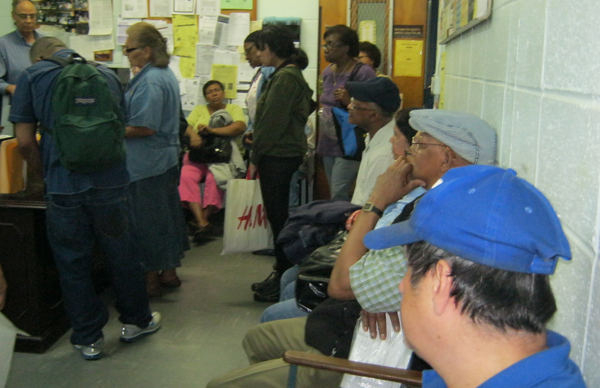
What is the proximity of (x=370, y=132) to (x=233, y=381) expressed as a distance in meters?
1.39

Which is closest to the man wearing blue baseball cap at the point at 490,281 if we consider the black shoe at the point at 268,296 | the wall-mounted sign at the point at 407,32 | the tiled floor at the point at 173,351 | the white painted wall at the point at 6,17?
the tiled floor at the point at 173,351

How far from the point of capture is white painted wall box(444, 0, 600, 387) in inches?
32.9

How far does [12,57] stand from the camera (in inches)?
166

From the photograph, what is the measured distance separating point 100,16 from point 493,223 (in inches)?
203

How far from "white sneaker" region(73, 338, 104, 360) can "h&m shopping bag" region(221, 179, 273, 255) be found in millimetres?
1086

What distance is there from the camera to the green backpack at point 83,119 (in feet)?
7.38

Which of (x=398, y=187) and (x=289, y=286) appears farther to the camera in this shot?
(x=289, y=286)

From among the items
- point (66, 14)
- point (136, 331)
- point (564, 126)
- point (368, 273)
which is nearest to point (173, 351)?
point (136, 331)

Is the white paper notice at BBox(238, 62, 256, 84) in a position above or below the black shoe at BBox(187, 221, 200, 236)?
above

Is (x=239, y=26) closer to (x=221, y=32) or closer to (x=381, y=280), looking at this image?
(x=221, y=32)

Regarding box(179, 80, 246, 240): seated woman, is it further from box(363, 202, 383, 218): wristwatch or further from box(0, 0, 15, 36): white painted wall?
box(363, 202, 383, 218): wristwatch

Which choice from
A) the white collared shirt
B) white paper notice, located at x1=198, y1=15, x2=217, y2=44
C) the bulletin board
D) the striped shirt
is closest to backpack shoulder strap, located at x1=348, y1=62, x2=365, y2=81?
the bulletin board

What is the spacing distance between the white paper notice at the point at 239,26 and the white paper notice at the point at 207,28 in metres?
0.15

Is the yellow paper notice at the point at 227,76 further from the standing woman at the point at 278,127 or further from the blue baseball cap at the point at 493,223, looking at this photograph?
the blue baseball cap at the point at 493,223
